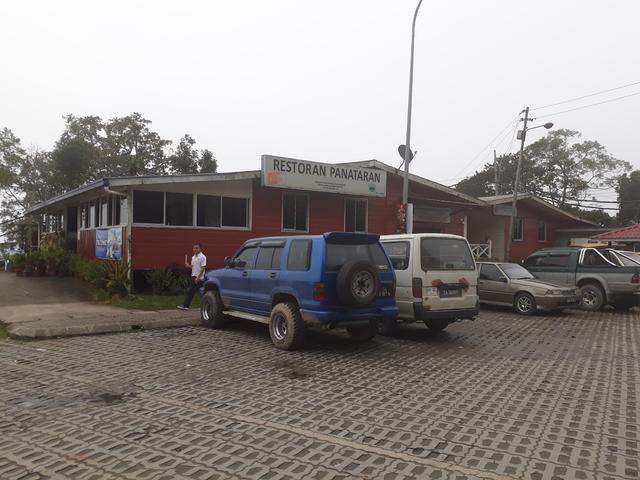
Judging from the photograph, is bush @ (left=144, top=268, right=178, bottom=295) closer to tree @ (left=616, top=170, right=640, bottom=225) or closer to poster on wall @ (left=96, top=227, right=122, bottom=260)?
poster on wall @ (left=96, top=227, right=122, bottom=260)

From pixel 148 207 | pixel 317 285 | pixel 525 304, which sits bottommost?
pixel 525 304

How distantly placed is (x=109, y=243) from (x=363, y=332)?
34.4 feet

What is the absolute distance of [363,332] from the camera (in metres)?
8.60

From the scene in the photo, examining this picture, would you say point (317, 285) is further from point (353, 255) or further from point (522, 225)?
point (522, 225)

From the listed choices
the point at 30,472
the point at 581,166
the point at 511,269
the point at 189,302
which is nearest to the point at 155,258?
the point at 189,302

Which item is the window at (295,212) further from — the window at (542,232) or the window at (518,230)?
the window at (542,232)

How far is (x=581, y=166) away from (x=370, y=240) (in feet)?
172

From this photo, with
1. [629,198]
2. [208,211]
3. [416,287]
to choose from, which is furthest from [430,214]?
[629,198]

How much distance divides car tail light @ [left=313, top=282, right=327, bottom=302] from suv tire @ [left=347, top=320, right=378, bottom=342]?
1400 mm

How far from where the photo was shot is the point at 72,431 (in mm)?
4336

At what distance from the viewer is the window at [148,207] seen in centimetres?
1459

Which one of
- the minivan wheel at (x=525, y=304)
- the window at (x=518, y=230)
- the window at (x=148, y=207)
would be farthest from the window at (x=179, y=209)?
the window at (x=518, y=230)

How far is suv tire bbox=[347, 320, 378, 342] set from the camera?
27.7 ft

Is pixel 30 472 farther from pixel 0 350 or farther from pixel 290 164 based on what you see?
pixel 290 164
